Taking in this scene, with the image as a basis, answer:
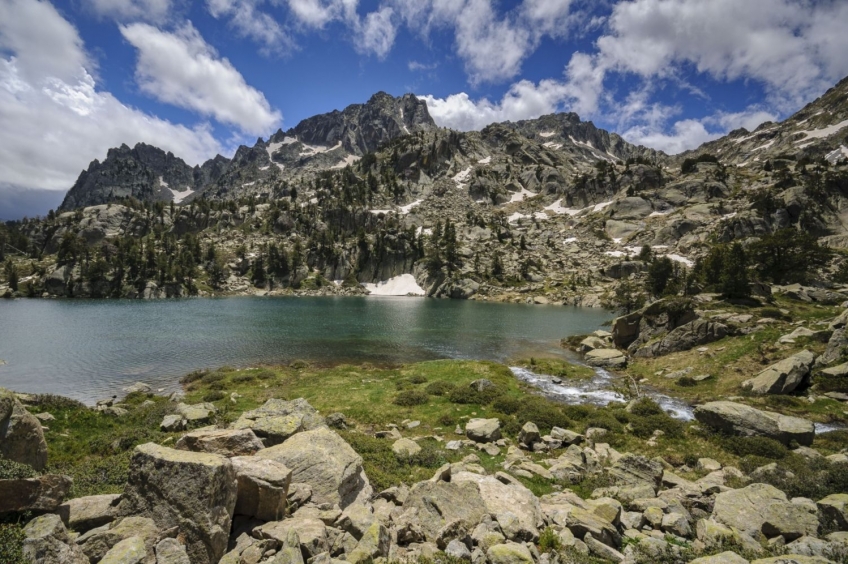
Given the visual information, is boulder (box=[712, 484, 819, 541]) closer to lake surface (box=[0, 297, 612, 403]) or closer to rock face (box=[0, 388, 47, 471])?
rock face (box=[0, 388, 47, 471])

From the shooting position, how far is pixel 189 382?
3662cm

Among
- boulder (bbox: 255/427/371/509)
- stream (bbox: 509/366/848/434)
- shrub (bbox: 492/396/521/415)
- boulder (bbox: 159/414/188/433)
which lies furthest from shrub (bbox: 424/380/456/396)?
boulder (bbox: 255/427/371/509)

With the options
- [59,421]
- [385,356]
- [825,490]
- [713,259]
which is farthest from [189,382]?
[713,259]

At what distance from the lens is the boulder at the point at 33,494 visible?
22.4 ft

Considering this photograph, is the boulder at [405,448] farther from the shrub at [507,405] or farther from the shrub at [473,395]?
the shrub at [473,395]

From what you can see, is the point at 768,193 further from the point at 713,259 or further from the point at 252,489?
the point at 252,489

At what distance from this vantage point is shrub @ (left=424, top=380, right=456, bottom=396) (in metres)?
30.2

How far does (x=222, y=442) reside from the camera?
37.6 feet

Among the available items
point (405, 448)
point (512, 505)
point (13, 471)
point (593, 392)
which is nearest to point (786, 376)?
point (593, 392)

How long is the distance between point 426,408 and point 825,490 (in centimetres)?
2013

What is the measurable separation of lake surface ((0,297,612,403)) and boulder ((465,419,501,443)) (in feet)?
88.0

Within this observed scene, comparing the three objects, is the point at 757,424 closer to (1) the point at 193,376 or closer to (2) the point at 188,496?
(2) the point at 188,496

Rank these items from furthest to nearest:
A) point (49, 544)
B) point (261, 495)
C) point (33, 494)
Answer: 1. point (261, 495)
2. point (33, 494)
3. point (49, 544)

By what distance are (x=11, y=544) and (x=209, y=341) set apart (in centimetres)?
5731
